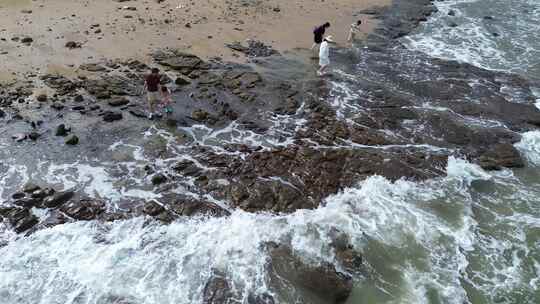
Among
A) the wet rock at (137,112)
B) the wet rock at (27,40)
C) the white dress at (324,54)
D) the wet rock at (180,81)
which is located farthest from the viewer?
the wet rock at (27,40)

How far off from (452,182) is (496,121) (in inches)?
203

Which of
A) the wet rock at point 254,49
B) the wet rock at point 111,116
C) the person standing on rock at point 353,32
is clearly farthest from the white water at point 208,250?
the person standing on rock at point 353,32

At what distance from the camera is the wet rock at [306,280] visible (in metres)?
9.23

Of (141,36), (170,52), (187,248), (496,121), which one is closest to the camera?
(187,248)

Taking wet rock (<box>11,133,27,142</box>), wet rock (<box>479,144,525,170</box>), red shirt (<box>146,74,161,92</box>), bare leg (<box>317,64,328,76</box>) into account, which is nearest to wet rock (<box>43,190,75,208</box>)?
wet rock (<box>11,133,27,142</box>)

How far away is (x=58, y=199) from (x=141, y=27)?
1215cm

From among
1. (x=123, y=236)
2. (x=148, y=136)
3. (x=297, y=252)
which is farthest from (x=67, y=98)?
(x=297, y=252)

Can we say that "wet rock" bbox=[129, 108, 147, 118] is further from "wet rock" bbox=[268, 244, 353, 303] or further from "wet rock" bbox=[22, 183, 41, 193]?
"wet rock" bbox=[268, 244, 353, 303]

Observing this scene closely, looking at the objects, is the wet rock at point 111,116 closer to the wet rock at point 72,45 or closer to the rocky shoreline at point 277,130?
the rocky shoreline at point 277,130

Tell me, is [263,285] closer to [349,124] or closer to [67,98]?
[349,124]

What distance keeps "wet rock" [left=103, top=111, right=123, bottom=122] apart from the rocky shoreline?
5 cm

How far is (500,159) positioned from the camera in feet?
46.3

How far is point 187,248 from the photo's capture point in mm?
10125

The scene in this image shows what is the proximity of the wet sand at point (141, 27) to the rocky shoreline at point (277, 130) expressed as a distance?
1.33 metres
